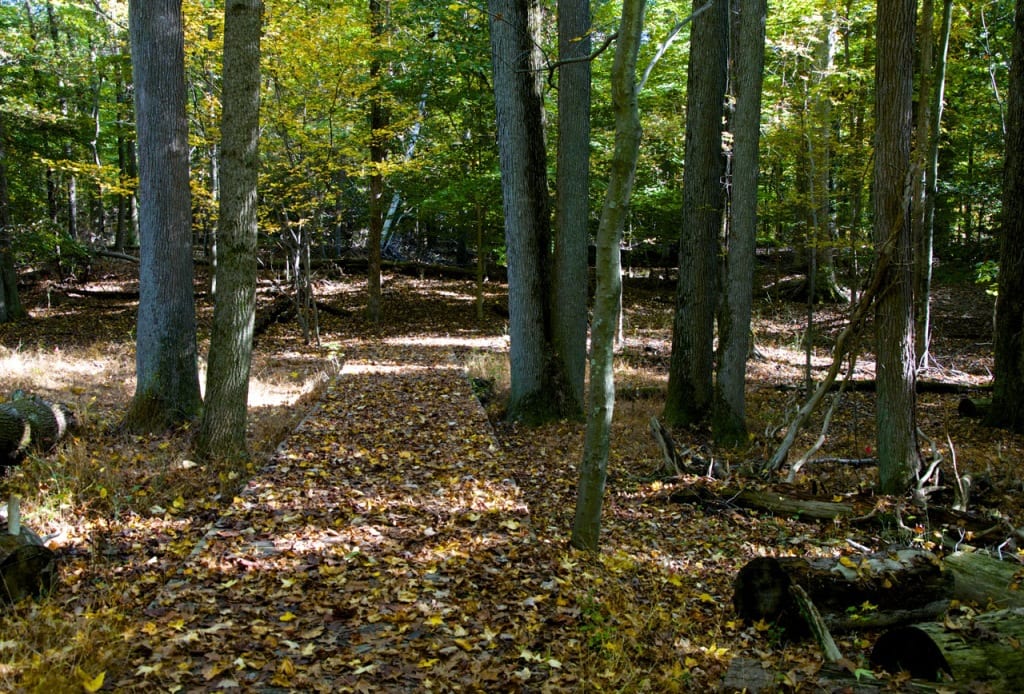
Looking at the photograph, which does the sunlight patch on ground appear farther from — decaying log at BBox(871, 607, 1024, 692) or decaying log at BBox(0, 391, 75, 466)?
decaying log at BBox(871, 607, 1024, 692)

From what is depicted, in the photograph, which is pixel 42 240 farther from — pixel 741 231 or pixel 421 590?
pixel 421 590

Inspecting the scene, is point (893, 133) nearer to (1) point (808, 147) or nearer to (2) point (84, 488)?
(1) point (808, 147)

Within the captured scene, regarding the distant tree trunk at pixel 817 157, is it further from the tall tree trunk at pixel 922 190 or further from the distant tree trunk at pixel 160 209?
the distant tree trunk at pixel 160 209

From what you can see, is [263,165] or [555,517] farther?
[263,165]

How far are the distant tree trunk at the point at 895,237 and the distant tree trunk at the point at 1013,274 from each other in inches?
155

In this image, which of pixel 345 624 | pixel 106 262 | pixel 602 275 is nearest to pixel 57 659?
pixel 345 624

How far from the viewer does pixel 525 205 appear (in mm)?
9430

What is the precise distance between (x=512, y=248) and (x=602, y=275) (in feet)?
15.8

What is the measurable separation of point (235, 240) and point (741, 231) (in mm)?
6030

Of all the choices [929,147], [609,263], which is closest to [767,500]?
[609,263]

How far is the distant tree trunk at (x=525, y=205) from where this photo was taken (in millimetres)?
9078

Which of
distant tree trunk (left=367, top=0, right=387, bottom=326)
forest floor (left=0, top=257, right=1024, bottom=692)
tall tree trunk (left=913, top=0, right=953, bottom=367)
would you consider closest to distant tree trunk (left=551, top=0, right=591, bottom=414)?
forest floor (left=0, top=257, right=1024, bottom=692)

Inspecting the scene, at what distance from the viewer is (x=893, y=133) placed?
638 centimetres

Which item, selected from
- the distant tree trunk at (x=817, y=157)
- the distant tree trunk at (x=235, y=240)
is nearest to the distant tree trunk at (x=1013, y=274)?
the distant tree trunk at (x=817, y=157)
